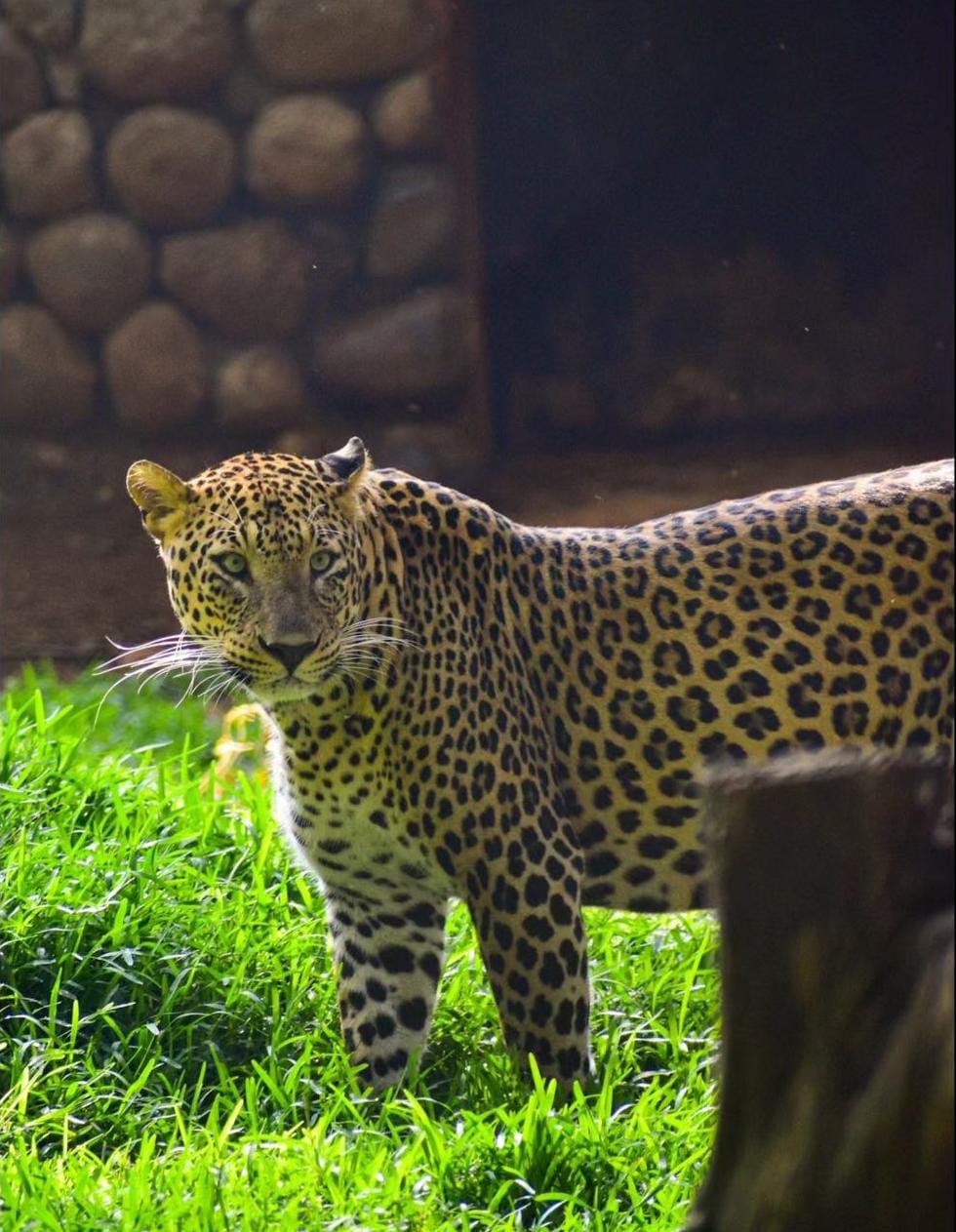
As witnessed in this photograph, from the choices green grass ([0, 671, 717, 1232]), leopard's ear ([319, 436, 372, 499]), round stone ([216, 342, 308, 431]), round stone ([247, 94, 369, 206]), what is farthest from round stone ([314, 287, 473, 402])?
leopard's ear ([319, 436, 372, 499])

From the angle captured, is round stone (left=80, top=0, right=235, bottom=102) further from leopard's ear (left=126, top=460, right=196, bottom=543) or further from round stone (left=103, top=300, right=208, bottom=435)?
leopard's ear (left=126, top=460, right=196, bottom=543)

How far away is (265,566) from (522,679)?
711 mm

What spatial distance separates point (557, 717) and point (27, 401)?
149 inches

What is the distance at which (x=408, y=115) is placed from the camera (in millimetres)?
6949

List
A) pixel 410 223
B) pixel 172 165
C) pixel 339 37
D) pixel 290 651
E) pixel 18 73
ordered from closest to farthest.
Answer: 1. pixel 290 651
2. pixel 339 37
3. pixel 18 73
4. pixel 172 165
5. pixel 410 223

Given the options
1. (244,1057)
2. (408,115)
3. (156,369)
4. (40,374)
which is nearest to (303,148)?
(408,115)

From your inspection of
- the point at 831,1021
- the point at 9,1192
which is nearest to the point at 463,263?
the point at 9,1192

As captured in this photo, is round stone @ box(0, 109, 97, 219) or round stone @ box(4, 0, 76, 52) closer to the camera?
round stone @ box(4, 0, 76, 52)

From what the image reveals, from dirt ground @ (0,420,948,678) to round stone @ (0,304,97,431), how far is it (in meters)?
0.13

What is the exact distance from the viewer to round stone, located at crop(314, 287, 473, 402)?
7.24 meters

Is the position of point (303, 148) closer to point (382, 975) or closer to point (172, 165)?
point (172, 165)

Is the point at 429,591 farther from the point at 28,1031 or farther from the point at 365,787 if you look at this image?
the point at 28,1031

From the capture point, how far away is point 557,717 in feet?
14.6

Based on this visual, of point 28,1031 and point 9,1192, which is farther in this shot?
point 28,1031
